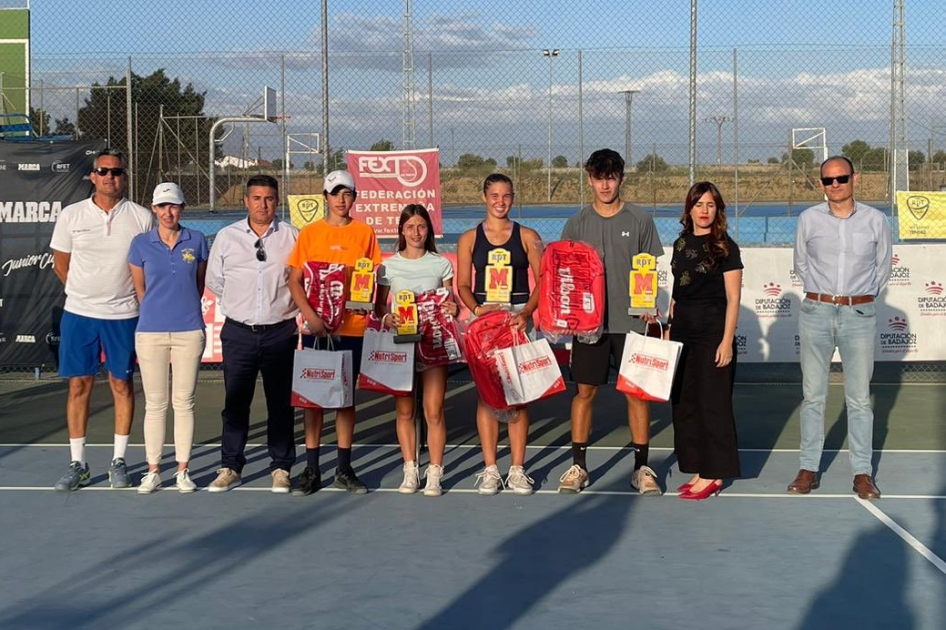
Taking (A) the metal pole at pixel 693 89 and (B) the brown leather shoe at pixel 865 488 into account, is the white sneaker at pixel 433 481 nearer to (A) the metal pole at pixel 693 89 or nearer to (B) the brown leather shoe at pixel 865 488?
(B) the brown leather shoe at pixel 865 488

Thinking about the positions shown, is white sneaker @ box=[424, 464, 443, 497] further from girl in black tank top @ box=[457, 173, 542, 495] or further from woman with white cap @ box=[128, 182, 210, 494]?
woman with white cap @ box=[128, 182, 210, 494]

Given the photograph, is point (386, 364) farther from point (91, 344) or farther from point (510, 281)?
point (91, 344)

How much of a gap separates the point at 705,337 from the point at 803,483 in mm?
1060

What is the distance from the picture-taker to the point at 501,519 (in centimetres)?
638

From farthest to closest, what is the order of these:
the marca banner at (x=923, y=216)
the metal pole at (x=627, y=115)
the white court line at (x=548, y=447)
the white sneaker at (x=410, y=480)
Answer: the marca banner at (x=923, y=216)
the metal pole at (x=627, y=115)
the white court line at (x=548, y=447)
the white sneaker at (x=410, y=480)

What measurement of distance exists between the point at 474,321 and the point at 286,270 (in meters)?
1.13

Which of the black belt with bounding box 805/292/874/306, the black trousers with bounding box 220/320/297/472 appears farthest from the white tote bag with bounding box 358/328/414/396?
the black belt with bounding box 805/292/874/306

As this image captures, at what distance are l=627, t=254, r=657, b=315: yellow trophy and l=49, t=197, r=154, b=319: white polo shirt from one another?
292 cm

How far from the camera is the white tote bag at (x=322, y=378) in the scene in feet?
22.5

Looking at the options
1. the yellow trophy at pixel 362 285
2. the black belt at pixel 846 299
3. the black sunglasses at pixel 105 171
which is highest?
the black sunglasses at pixel 105 171

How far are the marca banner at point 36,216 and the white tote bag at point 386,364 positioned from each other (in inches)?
198

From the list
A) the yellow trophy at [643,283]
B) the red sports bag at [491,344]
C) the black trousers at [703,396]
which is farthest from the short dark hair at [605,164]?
the red sports bag at [491,344]

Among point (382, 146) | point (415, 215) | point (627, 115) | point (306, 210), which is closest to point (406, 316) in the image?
point (415, 215)

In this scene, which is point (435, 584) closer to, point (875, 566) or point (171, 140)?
point (875, 566)
